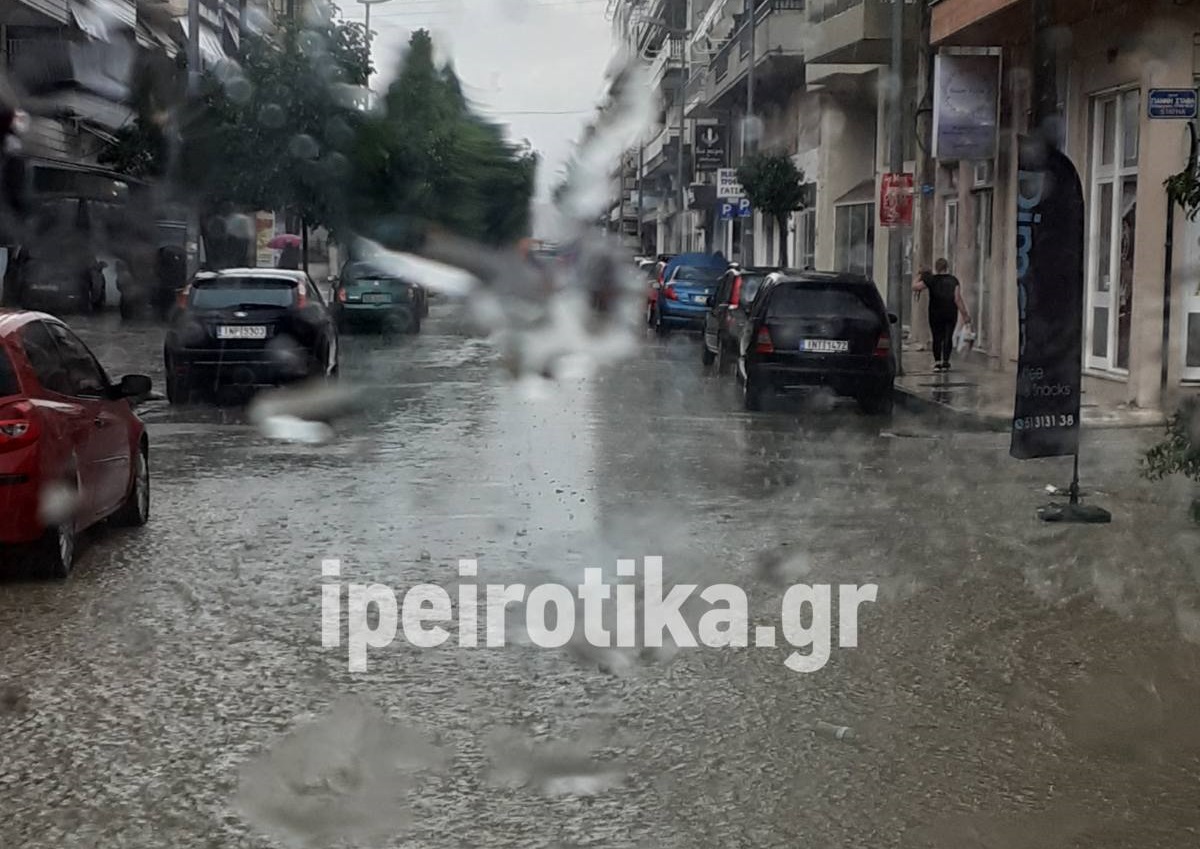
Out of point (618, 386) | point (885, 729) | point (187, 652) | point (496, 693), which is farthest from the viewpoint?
point (618, 386)

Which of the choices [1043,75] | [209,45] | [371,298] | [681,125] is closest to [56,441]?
[1043,75]

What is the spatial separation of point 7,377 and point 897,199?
1603 cm

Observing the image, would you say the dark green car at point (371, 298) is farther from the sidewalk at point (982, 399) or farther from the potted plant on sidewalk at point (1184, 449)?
Result: the potted plant on sidewalk at point (1184, 449)

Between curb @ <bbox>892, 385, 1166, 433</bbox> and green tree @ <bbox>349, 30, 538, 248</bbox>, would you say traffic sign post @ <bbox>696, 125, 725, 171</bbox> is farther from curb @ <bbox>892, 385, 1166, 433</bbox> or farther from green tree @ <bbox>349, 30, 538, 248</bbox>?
curb @ <bbox>892, 385, 1166, 433</bbox>

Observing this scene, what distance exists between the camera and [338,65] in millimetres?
45656

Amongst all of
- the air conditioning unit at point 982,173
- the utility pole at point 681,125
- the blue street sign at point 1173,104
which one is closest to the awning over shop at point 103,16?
the air conditioning unit at point 982,173

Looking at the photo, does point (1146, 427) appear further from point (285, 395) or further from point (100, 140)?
point (100, 140)

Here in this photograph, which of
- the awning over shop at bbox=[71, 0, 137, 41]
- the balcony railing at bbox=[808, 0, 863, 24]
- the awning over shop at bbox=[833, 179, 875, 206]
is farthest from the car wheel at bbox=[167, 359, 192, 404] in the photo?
the awning over shop at bbox=[833, 179, 875, 206]

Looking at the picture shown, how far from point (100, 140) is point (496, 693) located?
4313 centimetres

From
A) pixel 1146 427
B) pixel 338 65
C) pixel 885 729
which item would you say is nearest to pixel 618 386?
pixel 1146 427

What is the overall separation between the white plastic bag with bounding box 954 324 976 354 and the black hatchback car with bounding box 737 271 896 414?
8.88 m

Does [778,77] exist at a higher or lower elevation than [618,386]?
higher

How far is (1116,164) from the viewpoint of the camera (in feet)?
70.2

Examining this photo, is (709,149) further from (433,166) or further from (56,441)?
(56,441)
